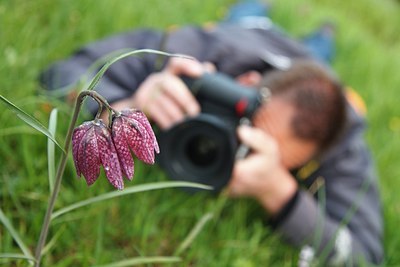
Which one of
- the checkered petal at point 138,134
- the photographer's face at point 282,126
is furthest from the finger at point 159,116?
the checkered petal at point 138,134

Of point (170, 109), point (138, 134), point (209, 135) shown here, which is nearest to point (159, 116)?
point (170, 109)

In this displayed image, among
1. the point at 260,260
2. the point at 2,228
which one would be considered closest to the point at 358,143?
the point at 260,260

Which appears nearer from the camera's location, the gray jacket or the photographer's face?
the gray jacket

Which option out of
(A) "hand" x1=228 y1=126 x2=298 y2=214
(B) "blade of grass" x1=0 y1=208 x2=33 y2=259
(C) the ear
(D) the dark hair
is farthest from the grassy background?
(C) the ear

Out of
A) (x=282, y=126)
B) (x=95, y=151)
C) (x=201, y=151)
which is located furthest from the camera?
(x=282, y=126)

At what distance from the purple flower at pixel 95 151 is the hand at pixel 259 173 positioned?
750 mm

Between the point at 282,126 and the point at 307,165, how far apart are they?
0.24 metres

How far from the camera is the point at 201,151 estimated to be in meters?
1.19

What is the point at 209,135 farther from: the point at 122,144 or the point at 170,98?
the point at 122,144

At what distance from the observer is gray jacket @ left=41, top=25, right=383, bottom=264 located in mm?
1301

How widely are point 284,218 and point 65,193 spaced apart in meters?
0.54

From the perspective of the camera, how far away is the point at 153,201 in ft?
3.82

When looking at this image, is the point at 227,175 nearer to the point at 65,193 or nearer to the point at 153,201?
the point at 153,201

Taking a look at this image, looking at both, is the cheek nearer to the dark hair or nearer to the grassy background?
the dark hair
